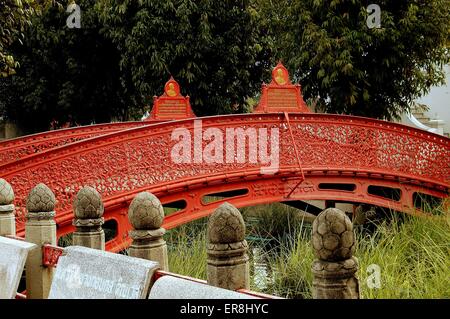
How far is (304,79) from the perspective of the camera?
625 inches

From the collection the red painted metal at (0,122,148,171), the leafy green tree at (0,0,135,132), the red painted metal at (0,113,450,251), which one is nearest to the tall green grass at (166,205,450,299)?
the red painted metal at (0,113,450,251)

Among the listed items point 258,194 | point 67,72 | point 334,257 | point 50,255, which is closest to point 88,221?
point 50,255

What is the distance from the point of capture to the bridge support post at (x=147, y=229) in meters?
4.32

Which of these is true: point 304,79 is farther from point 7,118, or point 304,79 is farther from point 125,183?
point 7,118

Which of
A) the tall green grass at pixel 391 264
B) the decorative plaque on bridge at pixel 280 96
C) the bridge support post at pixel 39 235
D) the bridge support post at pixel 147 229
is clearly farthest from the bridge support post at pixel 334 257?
the decorative plaque on bridge at pixel 280 96

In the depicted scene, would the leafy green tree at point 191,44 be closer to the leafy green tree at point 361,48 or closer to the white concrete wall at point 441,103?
the leafy green tree at point 361,48

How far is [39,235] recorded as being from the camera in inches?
210

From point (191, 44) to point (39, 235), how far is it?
479 inches

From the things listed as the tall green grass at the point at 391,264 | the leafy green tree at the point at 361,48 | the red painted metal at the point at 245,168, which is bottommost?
the tall green grass at the point at 391,264

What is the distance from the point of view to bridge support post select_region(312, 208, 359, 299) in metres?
3.15

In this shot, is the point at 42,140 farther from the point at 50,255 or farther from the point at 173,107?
the point at 50,255

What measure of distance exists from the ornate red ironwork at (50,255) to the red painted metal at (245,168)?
3.29 meters

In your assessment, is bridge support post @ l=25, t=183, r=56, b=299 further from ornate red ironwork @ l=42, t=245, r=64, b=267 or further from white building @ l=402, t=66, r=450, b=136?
white building @ l=402, t=66, r=450, b=136

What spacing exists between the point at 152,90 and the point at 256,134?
672cm
